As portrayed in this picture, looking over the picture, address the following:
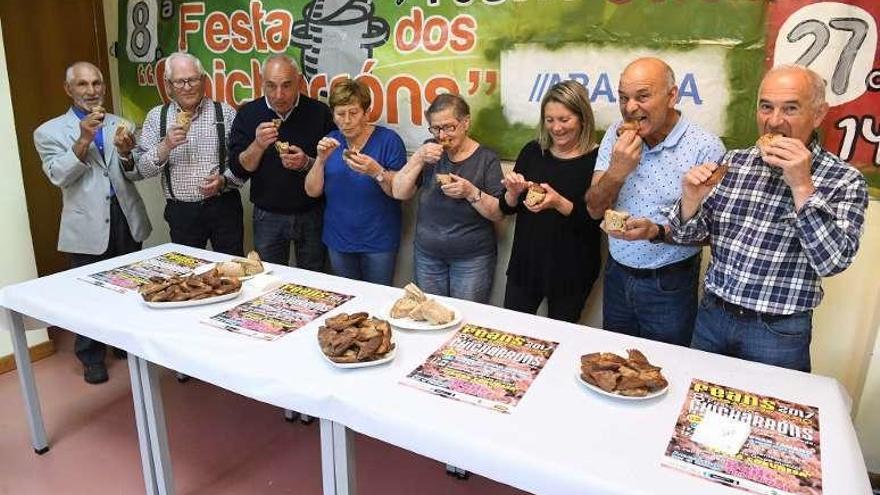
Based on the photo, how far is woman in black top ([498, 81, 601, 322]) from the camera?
218 centimetres

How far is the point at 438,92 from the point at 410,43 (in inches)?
10.7

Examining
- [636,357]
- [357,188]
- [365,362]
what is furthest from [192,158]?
[636,357]

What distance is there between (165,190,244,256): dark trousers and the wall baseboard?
1020mm

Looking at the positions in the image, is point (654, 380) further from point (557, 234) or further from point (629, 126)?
point (557, 234)

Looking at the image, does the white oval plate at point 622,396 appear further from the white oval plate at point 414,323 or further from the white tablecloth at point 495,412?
the white oval plate at point 414,323

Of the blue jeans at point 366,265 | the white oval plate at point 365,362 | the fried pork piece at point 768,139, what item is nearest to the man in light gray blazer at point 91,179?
the blue jeans at point 366,265

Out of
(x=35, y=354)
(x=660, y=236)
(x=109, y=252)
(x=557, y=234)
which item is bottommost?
(x=35, y=354)

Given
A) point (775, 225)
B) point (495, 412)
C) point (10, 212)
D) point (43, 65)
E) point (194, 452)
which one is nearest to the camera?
point (495, 412)

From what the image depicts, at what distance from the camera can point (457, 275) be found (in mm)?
2607

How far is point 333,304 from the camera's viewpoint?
6.60 ft

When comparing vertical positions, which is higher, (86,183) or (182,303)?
(86,183)

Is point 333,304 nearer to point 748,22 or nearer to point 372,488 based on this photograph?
point 372,488

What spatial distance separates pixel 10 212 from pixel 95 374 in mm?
935

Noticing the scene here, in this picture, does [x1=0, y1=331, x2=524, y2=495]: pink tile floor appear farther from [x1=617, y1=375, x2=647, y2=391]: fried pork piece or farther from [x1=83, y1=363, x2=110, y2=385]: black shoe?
[x1=617, y1=375, x2=647, y2=391]: fried pork piece
